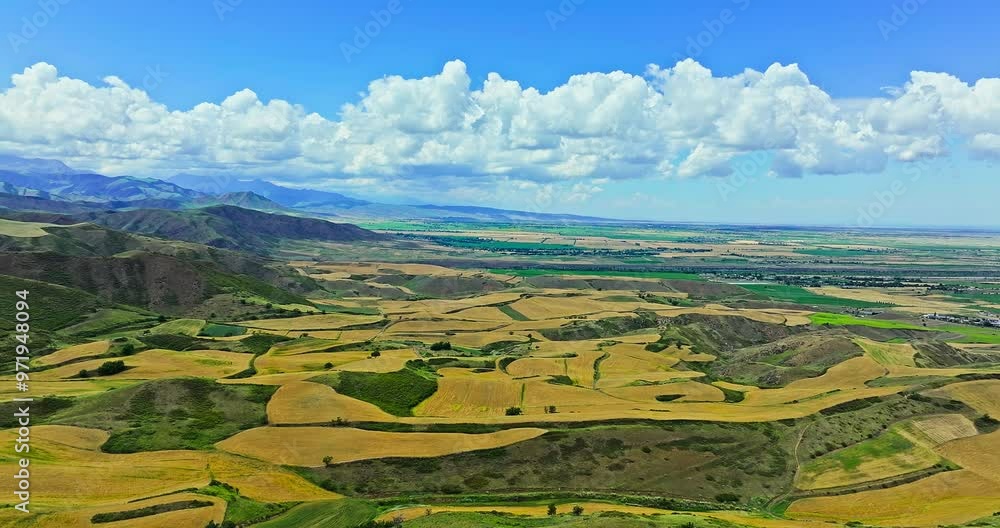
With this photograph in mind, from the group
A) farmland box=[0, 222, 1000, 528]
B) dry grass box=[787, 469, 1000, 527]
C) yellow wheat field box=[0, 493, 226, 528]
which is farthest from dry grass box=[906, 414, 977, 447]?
yellow wheat field box=[0, 493, 226, 528]

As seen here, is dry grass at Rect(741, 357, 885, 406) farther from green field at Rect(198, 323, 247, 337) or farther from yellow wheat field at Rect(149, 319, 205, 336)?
yellow wheat field at Rect(149, 319, 205, 336)

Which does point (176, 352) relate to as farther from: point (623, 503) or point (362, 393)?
point (623, 503)

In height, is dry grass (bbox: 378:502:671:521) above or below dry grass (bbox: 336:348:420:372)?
below

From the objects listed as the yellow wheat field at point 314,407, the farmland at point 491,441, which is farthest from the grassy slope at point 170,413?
the yellow wheat field at point 314,407

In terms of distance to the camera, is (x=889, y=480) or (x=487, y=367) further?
(x=487, y=367)

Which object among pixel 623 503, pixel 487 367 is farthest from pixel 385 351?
pixel 623 503

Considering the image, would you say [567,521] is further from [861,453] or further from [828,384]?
[828,384]
